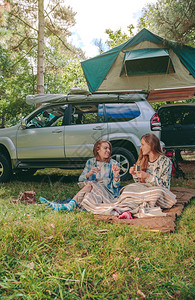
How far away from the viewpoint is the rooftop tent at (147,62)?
21.8ft

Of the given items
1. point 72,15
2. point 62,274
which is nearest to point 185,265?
point 62,274

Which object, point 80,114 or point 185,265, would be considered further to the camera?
point 80,114

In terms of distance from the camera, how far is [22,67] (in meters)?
22.4

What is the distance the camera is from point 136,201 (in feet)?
10.9

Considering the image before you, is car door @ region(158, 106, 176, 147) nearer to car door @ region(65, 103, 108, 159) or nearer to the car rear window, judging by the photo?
the car rear window

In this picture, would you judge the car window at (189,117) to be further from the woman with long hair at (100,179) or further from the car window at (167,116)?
the woman with long hair at (100,179)

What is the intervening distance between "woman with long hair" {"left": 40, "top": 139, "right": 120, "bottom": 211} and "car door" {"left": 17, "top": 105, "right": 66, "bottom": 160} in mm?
1779

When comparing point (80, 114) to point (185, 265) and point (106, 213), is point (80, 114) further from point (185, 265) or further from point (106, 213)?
point (185, 265)

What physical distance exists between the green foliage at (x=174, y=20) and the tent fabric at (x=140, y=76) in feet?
0.73

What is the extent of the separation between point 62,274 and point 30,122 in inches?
178

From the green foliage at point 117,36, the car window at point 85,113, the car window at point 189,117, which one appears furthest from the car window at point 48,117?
the green foliage at point 117,36

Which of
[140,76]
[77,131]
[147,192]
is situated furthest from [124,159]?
[140,76]

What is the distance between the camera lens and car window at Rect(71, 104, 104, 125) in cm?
556

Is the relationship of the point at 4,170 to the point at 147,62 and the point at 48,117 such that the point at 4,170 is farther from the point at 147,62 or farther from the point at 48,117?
the point at 147,62
